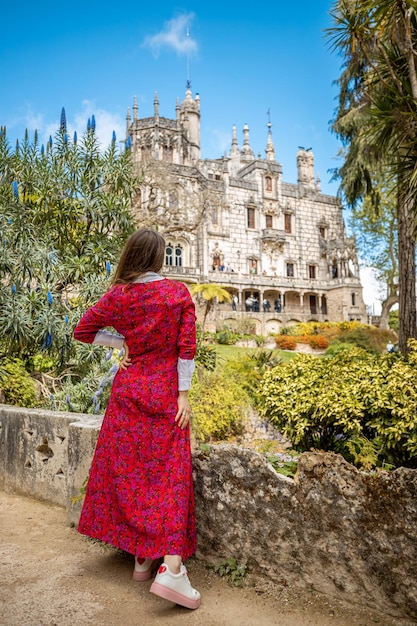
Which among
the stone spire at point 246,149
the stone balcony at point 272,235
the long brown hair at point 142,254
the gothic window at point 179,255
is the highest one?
the stone spire at point 246,149

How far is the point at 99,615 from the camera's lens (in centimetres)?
223

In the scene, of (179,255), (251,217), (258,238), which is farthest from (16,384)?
(251,217)

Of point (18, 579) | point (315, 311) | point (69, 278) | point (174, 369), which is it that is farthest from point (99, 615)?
point (315, 311)

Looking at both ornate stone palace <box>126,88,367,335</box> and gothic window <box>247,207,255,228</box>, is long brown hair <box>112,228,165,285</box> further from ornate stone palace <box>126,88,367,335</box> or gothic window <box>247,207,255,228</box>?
gothic window <box>247,207,255,228</box>

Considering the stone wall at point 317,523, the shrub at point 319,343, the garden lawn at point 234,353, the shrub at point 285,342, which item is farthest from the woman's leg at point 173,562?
the shrub at point 319,343

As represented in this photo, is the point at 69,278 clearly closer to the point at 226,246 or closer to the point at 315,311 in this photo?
the point at 226,246

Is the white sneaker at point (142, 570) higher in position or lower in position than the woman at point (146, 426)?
lower

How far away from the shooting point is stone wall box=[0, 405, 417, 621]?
2.12 m

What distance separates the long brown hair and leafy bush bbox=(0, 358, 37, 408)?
3570mm

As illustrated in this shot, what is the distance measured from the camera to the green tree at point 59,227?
5.55m

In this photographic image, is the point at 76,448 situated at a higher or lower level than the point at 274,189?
lower

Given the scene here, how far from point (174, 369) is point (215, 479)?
2.45ft

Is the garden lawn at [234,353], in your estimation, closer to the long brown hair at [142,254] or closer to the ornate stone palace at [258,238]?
the long brown hair at [142,254]

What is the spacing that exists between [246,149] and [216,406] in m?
49.8
